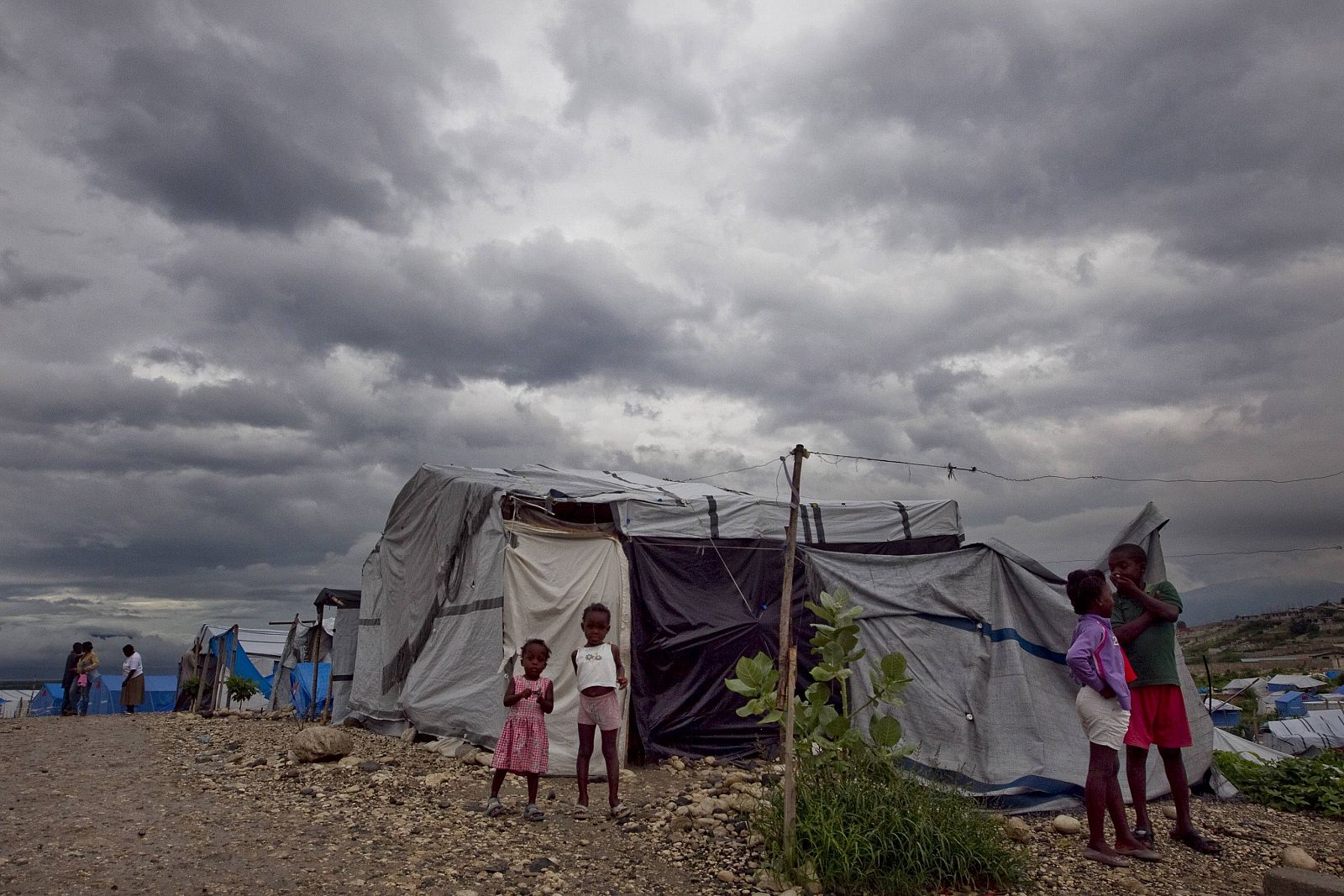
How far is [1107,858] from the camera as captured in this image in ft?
15.4

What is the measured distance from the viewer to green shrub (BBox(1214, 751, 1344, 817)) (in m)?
6.50

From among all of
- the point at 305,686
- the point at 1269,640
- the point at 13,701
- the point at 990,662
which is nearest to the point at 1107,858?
the point at 990,662

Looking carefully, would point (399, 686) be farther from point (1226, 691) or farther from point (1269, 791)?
point (1226, 691)

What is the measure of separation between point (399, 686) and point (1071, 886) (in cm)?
842

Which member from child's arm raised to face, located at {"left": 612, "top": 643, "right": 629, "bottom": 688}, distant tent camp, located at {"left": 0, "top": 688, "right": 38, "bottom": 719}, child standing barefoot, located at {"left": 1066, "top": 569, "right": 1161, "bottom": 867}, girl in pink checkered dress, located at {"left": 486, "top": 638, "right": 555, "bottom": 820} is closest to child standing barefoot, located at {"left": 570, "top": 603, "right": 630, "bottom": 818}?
child's arm raised to face, located at {"left": 612, "top": 643, "right": 629, "bottom": 688}

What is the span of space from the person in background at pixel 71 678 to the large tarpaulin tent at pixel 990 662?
15595 millimetres

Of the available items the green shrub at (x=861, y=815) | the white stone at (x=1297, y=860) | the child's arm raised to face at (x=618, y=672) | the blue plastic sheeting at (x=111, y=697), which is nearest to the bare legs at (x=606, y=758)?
the child's arm raised to face at (x=618, y=672)

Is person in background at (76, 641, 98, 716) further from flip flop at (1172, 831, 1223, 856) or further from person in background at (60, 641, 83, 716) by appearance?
flip flop at (1172, 831, 1223, 856)

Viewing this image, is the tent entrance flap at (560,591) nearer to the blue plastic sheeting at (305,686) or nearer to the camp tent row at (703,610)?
the camp tent row at (703,610)

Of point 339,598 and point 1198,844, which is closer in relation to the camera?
point 1198,844

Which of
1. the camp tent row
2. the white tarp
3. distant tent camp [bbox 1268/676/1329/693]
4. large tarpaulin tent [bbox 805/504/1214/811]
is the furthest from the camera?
distant tent camp [bbox 1268/676/1329/693]

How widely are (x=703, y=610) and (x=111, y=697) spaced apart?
2279 cm

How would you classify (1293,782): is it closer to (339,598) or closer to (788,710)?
(788,710)

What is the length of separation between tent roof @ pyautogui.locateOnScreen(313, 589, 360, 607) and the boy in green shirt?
11253 mm
